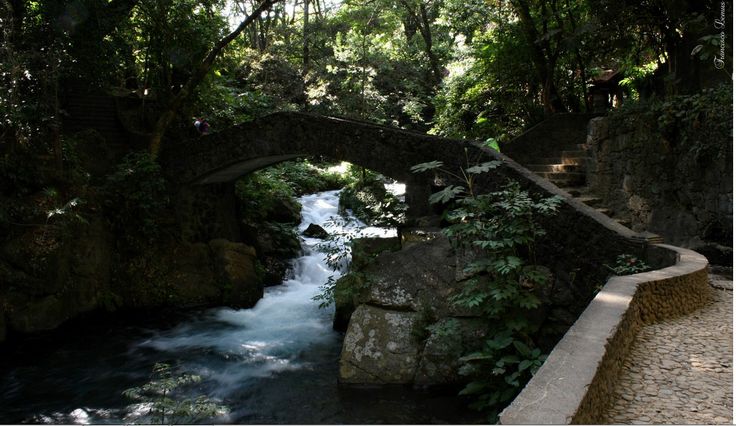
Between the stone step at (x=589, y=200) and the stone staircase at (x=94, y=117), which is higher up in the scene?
the stone staircase at (x=94, y=117)

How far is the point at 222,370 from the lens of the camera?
7.44 metres

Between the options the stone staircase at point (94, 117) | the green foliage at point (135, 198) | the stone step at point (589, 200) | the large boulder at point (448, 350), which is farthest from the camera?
the stone staircase at point (94, 117)

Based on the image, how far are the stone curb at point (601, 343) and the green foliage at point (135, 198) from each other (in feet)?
29.0

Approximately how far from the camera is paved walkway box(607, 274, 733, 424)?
9.53 ft

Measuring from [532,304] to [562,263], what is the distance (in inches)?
52.9

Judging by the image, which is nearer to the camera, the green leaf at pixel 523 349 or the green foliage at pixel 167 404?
the green foliage at pixel 167 404

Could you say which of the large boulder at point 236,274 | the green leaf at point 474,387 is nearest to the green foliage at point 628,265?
the green leaf at point 474,387

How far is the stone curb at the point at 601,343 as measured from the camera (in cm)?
249

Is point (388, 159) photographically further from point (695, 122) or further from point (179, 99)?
point (179, 99)

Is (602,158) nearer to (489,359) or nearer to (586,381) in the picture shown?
(489,359)

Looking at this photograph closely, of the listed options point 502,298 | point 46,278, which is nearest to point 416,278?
point 502,298

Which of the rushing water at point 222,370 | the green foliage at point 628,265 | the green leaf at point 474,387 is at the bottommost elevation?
the rushing water at point 222,370

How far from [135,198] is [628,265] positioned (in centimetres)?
902

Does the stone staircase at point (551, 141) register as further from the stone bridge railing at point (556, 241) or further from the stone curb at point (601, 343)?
the stone curb at point (601, 343)
